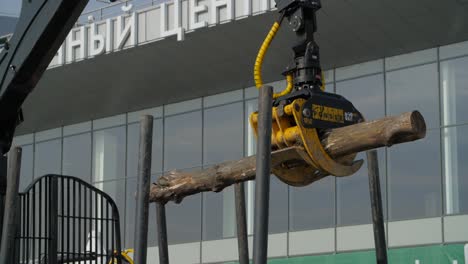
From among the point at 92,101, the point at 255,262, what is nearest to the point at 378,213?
the point at 255,262

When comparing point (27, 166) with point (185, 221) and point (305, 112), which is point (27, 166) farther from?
point (305, 112)

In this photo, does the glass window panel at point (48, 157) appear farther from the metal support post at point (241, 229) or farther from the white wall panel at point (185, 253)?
the metal support post at point (241, 229)

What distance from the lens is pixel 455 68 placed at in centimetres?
2686

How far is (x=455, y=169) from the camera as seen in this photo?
26422mm

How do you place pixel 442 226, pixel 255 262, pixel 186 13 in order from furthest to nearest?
pixel 186 13 < pixel 442 226 < pixel 255 262

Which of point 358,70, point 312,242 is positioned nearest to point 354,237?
point 312,242

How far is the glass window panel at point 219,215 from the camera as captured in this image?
3153cm

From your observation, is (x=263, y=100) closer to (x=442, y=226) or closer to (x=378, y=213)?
(x=378, y=213)

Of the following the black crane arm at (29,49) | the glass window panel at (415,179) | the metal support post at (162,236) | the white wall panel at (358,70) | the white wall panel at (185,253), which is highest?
the white wall panel at (358,70)

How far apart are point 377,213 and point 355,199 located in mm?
18037

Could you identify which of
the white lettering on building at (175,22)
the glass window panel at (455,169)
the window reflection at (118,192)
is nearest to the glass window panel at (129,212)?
the window reflection at (118,192)

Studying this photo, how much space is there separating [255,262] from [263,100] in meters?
1.23

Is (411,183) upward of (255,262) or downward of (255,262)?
upward

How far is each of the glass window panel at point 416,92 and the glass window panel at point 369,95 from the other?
243mm
